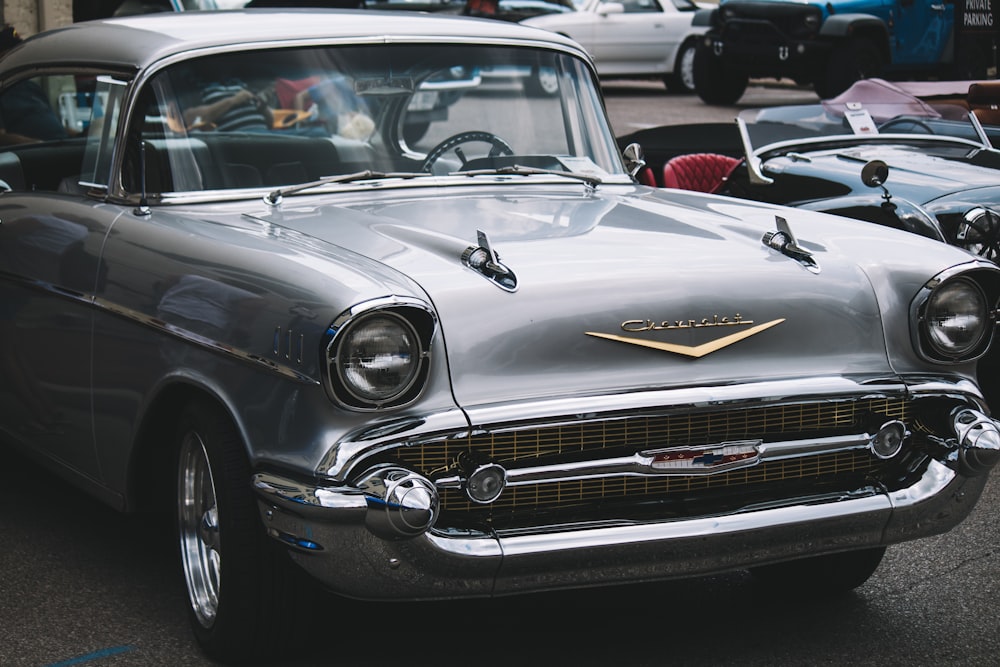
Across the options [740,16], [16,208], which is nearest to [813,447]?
[16,208]

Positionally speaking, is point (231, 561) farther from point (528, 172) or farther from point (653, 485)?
point (528, 172)

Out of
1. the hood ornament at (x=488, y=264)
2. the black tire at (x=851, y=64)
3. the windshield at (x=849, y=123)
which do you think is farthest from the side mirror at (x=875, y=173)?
the black tire at (x=851, y=64)

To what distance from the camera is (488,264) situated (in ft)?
11.1

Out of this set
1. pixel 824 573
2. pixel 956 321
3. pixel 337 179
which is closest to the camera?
pixel 956 321

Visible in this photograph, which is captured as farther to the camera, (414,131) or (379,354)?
(414,131)

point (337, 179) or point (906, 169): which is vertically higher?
point (337, 179)

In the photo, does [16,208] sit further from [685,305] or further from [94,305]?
[685,305]

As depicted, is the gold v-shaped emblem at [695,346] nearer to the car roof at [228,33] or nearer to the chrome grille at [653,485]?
the chrome grille at [653,485]

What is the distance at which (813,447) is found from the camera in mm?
3494

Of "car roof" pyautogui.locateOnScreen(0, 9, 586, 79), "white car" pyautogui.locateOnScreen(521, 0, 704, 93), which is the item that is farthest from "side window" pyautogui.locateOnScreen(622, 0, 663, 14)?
"car roof" pyautogui.locateOnScreen(0, 9, 586, 79)

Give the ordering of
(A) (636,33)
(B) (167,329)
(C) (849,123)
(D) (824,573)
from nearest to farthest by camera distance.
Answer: (B) (167,329) → (D) (824,573) → (C) (849,123) → (A) (636,33)

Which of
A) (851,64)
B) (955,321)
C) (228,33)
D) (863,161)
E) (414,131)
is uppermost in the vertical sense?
(228,33)

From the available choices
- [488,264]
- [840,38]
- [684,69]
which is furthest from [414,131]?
[684,69]

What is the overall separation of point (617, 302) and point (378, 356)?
0.59 metres
